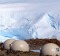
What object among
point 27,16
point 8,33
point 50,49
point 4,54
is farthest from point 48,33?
point 50,49

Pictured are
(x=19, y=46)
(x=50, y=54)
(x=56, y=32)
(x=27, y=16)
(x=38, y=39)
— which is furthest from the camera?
(x=27, y=16)

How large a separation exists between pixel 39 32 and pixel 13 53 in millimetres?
12290

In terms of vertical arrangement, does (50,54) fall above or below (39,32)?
above

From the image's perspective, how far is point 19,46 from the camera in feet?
28.2

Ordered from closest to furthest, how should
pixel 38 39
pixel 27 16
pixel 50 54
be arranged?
pixel 50 54, pixel 38 39, pixel 27 16

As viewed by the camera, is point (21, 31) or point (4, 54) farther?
point (21, 31)

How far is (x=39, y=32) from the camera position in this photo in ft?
68.5

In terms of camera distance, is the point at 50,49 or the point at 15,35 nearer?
the point at 50,49

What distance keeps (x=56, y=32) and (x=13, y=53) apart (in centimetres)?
1147

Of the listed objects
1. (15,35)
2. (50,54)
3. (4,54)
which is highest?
(50,54)

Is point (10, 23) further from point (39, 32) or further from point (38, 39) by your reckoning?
point (38, 39)

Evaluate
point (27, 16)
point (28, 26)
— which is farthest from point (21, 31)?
point (27, 16)

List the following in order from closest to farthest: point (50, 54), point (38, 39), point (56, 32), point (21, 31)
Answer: point (50, 54), point (38, 39), point (56, 32), point (21, 31)

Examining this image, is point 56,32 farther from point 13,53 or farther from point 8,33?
point 13,53
